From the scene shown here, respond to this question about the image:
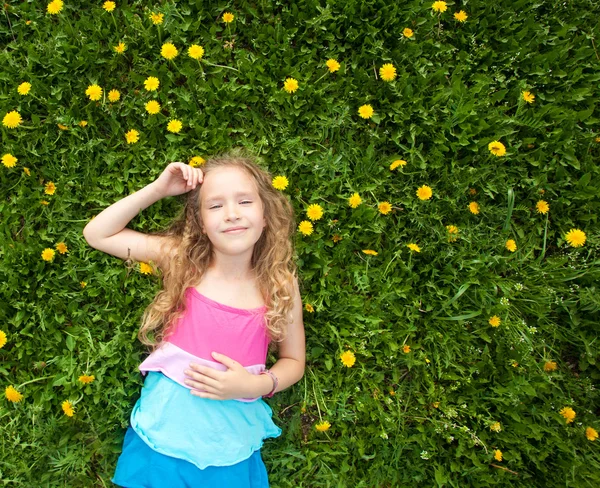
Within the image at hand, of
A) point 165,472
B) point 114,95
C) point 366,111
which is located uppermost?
point 114,95

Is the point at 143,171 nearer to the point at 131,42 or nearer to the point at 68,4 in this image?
the point at 131,42

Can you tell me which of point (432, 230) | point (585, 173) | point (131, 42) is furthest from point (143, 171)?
point (585, 173)

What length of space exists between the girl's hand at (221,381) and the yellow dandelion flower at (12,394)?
1.04m

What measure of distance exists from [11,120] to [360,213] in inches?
85.7

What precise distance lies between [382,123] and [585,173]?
1.35 m

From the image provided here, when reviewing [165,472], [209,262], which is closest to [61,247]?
[209,262]

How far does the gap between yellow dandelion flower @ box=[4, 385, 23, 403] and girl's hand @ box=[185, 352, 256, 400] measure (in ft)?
3.40

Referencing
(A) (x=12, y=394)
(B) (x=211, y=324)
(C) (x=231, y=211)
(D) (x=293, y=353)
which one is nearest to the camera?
(C) (x=231, y=211)

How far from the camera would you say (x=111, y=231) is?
2.57 metres

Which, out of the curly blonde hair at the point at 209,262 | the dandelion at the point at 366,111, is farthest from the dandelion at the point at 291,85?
the curly blonde hair at the point at 209,262

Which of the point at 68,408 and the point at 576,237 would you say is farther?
the point at 576,237

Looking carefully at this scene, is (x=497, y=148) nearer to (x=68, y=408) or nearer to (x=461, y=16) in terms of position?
(x=461, y=16)

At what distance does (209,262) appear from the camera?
8.57 ft

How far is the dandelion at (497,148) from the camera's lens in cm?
284
